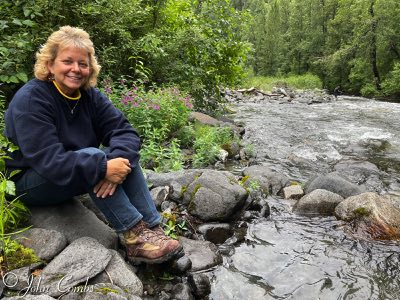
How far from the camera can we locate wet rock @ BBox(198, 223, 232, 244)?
427 centimetres

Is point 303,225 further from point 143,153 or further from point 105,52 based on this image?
point 105,52

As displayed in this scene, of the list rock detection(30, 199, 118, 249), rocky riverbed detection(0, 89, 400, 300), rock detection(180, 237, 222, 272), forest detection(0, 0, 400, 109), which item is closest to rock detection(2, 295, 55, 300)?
rocky riverbed detection(0, 89, 400, 300)

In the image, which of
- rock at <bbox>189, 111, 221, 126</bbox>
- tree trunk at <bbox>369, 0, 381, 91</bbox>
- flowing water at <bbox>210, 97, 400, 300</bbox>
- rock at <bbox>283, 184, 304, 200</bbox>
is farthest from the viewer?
tree trunk at <bbox>369, 0, 381, 91</bbox>

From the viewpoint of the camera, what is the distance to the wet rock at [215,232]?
4270 mm

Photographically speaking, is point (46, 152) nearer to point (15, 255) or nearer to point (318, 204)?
point (15, 255)

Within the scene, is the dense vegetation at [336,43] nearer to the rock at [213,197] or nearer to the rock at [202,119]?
the rock at [202,119]

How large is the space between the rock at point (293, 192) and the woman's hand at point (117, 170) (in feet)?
13.0

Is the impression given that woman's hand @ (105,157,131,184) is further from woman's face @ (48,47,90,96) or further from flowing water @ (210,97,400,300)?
flowing water @ (210,97,400,300)

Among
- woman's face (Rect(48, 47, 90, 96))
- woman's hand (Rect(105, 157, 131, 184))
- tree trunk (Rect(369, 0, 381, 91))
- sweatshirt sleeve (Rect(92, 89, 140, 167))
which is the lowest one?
tree trunk (Rect(369, 0, 381, 91))

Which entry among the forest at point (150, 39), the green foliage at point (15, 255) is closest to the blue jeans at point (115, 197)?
the green foliage at point (15, 255)

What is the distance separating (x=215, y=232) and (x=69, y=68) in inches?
102

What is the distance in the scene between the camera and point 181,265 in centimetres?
331

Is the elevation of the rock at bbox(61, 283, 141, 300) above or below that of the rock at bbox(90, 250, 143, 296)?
above

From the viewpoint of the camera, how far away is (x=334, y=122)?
1458 cm
